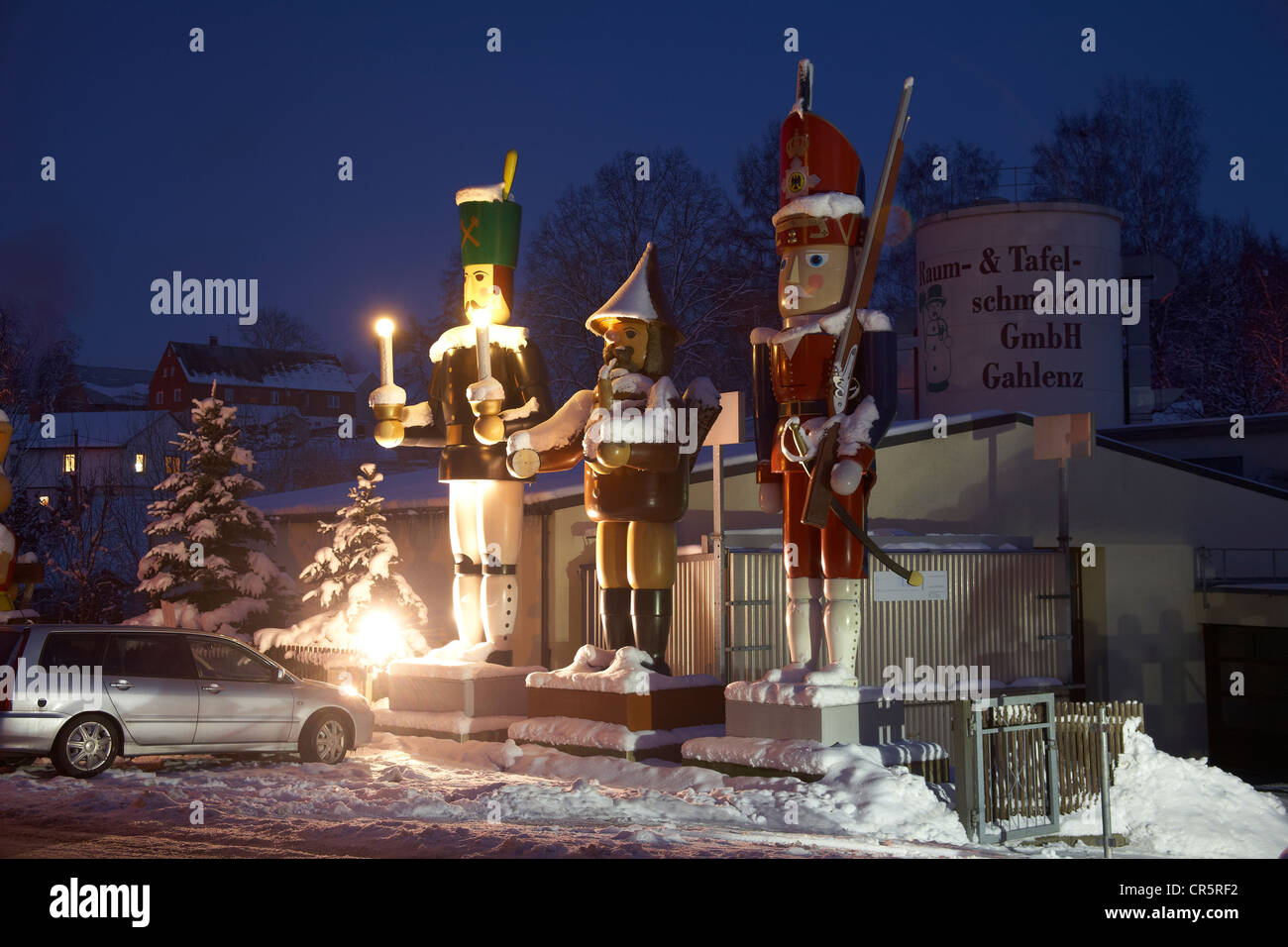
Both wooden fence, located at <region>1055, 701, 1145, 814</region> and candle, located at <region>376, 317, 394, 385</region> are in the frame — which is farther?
candle, located at <region>376, 317, 394, 385</region>

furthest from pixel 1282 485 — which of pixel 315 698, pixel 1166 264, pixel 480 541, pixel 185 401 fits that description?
pixel 185 401

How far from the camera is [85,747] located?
12945 mm

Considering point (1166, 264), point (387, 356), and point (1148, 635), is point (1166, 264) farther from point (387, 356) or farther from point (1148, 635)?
point (387, 356)

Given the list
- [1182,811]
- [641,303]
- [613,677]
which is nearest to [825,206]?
[641,303]

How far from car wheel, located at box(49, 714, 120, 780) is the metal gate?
7984 mm

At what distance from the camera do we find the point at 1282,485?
90.3ft

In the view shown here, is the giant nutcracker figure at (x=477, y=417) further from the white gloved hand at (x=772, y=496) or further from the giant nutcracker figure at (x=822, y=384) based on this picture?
the giant nutcracker figure at (x=822, y=384)

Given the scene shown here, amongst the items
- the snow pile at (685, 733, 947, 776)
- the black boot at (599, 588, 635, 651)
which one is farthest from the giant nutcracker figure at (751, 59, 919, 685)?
the black boot at (599, 588, 635, 651)

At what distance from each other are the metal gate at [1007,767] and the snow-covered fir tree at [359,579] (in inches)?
386

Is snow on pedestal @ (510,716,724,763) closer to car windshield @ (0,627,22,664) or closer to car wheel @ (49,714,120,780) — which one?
car wheel @ (49,714,120,780)

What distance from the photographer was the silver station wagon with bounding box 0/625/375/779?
500 inches

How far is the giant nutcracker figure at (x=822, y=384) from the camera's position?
40.8ft

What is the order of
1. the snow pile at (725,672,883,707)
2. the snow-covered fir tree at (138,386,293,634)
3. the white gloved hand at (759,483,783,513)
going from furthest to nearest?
the snow-covered fir tree at (138,386,293,634)
the white gloved hand at (759,483,783,513)
the snow pile at (725,672,883,707)

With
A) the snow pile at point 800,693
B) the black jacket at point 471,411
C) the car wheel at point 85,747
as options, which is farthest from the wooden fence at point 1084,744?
the car wheel at point 85,747
